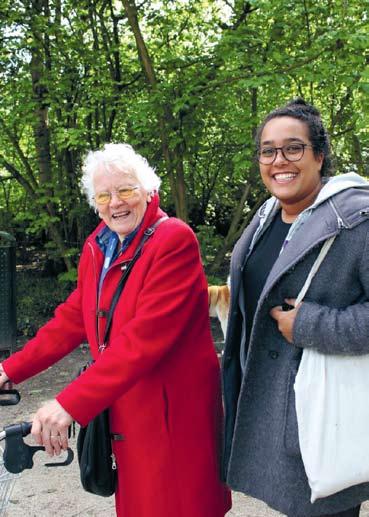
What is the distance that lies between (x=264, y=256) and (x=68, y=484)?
97.2 inches

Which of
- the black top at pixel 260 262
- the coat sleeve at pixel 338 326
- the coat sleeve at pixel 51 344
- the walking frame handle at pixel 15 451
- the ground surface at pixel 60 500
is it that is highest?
the black top at pixel 260 262

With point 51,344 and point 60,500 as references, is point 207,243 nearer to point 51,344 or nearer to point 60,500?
point 60,500

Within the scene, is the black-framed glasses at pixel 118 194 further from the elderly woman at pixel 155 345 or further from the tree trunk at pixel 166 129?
the tree trunk at pixel 166 129

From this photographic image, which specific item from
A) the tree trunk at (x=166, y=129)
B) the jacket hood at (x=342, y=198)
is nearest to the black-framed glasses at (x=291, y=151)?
the jacket hood at (x=342, y=198)

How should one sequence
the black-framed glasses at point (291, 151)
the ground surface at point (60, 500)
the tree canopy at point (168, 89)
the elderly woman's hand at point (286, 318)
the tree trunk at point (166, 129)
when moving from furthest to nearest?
the tree trunk at point (166, 129), the tree canopy at point (168, 89), the ground surface at point (60, 500), the black-framed glasses at point (291, 151), the elderly woman's hand at point (286, 318)

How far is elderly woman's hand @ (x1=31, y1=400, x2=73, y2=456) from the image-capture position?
179 cm

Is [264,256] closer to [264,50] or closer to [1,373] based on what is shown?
[1,373]

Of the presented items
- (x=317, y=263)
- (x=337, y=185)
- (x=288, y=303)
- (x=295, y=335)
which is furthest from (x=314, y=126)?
(x=295, y=335)

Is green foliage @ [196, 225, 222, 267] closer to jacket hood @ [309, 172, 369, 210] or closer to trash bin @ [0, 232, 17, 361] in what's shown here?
trash bin @ [0, 232, 17, 361]

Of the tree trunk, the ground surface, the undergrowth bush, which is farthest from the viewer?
the undergrowth bush

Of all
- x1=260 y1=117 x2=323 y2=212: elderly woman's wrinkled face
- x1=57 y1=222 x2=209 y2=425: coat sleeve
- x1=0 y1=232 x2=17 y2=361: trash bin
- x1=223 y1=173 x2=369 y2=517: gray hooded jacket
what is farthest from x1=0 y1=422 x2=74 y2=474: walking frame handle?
x1=0 y1=232 x2=17 y2=361: trash bin

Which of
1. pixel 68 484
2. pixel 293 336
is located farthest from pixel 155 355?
pixel 68 484

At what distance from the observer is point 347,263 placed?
1.77 meters

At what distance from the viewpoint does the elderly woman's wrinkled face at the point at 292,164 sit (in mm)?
1960
